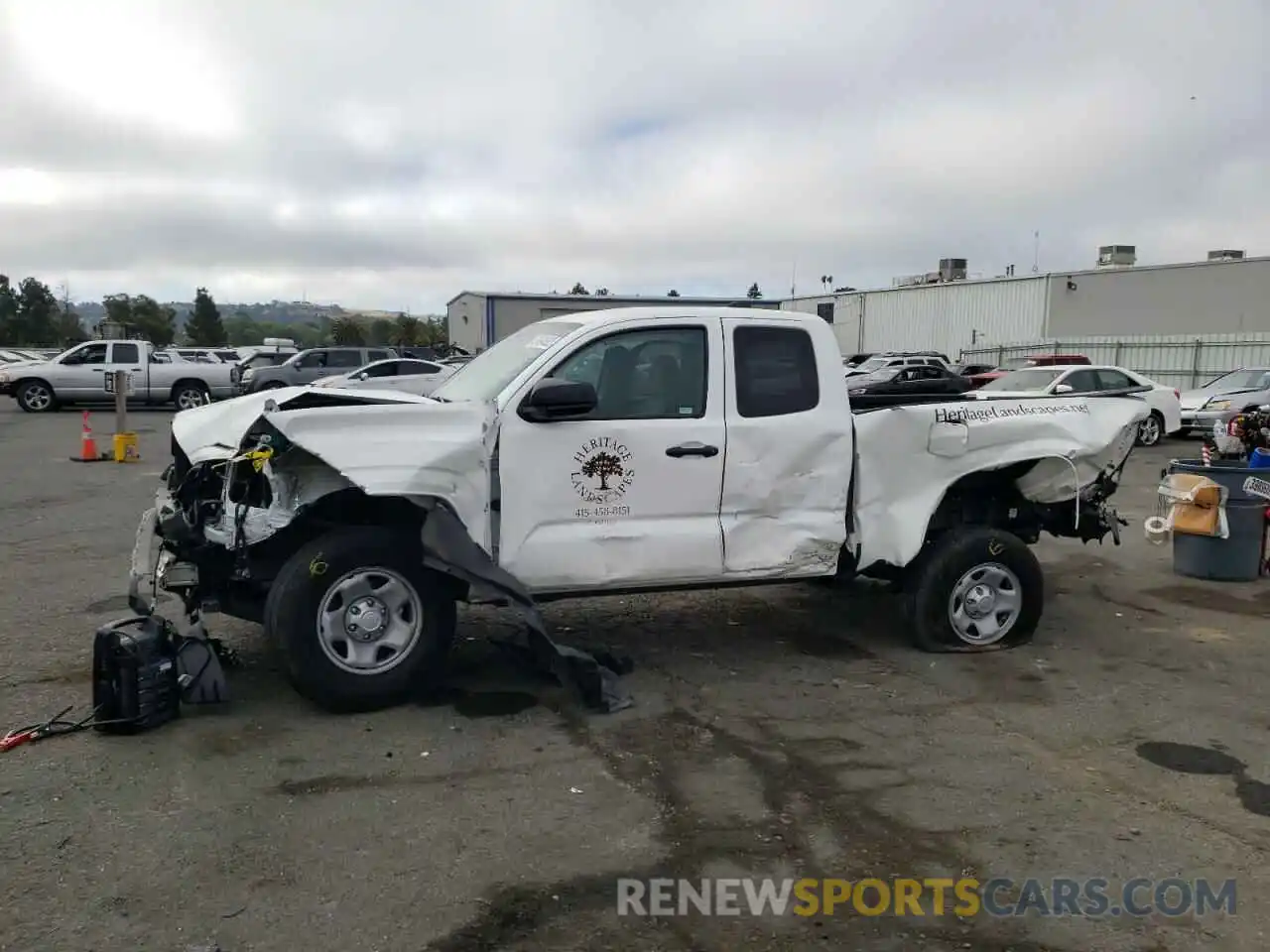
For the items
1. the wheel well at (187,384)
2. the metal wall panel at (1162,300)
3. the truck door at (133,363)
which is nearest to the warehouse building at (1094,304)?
the metal wall panel at (1162,300)

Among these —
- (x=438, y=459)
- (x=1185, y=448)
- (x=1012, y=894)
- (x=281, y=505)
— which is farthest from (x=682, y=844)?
(x=1185, y=448)

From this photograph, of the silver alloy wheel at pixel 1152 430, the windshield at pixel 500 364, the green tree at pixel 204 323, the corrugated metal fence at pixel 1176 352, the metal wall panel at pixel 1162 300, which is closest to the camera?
the windshield at pixel 500 364

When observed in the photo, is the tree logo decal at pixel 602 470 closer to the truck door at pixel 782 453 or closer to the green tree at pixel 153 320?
the truck door at pixel 782 453

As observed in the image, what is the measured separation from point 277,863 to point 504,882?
2.74ft

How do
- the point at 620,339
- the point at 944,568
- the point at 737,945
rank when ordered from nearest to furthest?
the point at 737,945, the point at 620,339, the point at 944,568

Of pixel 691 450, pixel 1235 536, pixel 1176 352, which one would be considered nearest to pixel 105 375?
pixel 691 450

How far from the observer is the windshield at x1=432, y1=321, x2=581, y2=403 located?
575 centimetres

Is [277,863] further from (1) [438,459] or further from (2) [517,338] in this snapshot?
(2) [517,338]

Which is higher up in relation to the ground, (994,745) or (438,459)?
(438,459)

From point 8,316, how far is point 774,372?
7809cm

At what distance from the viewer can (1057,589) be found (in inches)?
329

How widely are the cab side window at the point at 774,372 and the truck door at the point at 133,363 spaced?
82.1 ft

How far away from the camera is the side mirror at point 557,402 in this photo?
5.19 metres

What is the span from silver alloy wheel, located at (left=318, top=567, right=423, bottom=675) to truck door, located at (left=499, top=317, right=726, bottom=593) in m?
0.54
